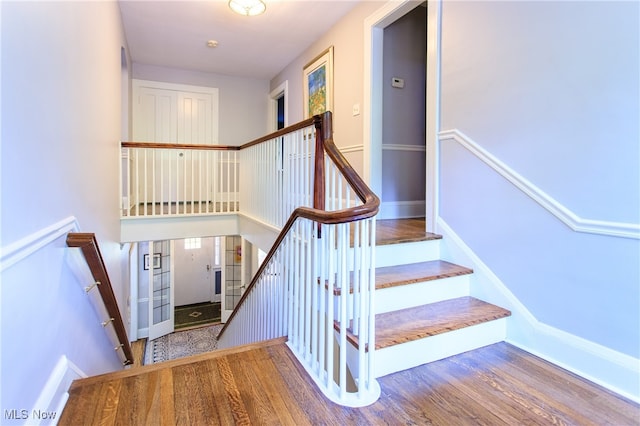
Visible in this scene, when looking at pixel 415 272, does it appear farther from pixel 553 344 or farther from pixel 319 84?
pixel 319 84

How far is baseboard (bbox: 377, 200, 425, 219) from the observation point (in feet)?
12.8

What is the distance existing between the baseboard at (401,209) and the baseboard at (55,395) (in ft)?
10.0

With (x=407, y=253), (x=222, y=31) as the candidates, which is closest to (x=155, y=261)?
(x=222, y=31)

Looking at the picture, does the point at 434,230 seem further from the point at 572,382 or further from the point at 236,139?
the point at 236,139

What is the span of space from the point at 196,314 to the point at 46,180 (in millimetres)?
9203

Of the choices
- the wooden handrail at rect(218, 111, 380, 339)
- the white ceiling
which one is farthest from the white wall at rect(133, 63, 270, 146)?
the wooden handrail at rect(218, 111, 380, 339)

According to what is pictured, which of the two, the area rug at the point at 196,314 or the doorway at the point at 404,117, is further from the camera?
the area rug at the point at 196,314

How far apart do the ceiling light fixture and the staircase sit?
275cm

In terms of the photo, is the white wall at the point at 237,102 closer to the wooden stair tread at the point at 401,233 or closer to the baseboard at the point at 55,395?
the wooden stair tread at the point at 401,233

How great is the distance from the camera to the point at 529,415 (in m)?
1.47

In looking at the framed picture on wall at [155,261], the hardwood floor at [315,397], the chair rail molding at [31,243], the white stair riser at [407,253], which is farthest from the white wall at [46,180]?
the framed picture on wall at [155,261]

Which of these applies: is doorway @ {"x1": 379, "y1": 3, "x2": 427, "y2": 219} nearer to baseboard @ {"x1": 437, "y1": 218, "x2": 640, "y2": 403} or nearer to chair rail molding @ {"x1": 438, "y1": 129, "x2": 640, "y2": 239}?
chair rail molding @ {"x1": 438, "y1": 129, "x2": 640, "y2": 239}

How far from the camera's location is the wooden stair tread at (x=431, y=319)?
6.03 ft

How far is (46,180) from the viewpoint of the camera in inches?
55.5
